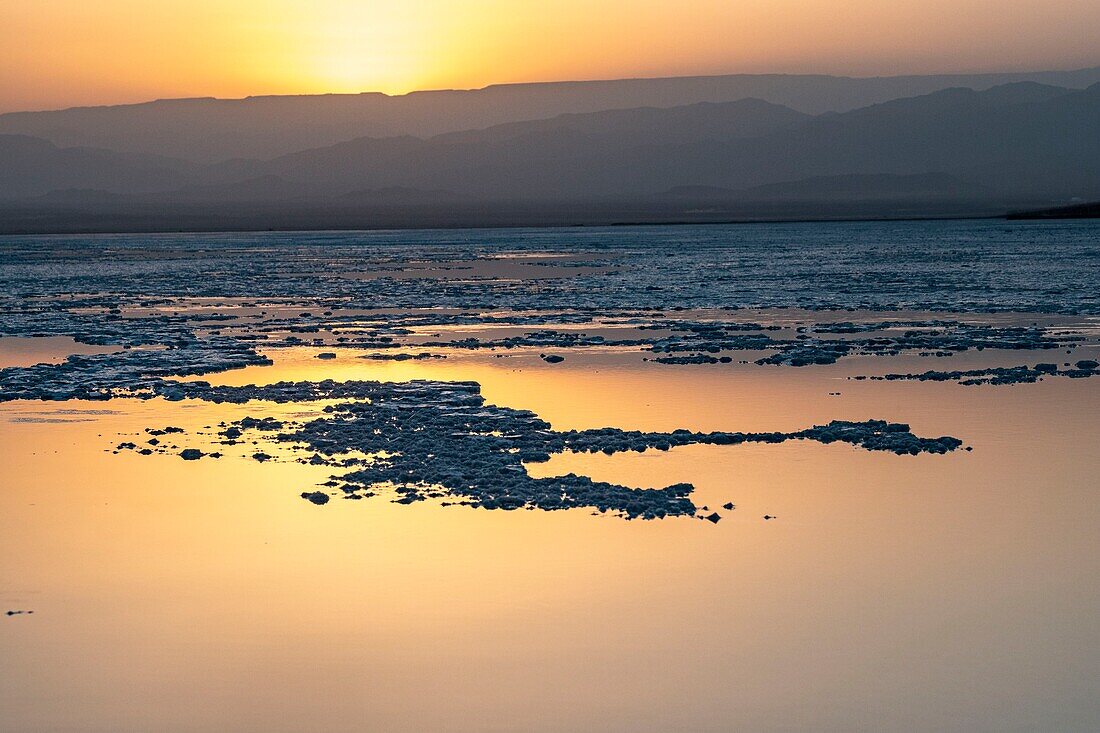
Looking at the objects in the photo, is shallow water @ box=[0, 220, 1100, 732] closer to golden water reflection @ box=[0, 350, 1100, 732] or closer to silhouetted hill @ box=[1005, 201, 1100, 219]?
golden water reflection @ box=[0, 350, 1100, 732]

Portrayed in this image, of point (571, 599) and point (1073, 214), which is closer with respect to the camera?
point (571, 599)

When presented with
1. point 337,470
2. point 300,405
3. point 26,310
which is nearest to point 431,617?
point 337,470

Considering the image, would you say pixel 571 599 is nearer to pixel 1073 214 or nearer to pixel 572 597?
pixel 572 597

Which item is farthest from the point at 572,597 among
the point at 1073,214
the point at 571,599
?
the point at 1073,214

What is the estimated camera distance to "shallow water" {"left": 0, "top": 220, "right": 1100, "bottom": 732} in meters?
7.16

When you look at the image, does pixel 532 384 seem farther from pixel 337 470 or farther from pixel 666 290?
pixel 666 290

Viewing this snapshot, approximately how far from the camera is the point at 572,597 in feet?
29.1

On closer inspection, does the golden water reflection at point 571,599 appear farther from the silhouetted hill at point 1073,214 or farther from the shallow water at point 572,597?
the silhouetted hill at point 1073,214

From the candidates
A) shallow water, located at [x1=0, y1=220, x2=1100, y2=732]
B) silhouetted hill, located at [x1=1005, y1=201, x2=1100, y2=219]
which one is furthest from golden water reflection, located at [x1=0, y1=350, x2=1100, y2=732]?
silhouetted hill, located at [x1=1005, y1=201, x2=1100, y2=219]

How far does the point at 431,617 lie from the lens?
28.0ft

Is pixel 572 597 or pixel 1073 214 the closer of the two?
pixel 572 597

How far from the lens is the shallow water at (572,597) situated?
23.5 feet

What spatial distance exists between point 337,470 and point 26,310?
2409 centimetres

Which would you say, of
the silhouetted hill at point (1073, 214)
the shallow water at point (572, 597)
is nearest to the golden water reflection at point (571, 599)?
the shallow water at point (572, 597)
